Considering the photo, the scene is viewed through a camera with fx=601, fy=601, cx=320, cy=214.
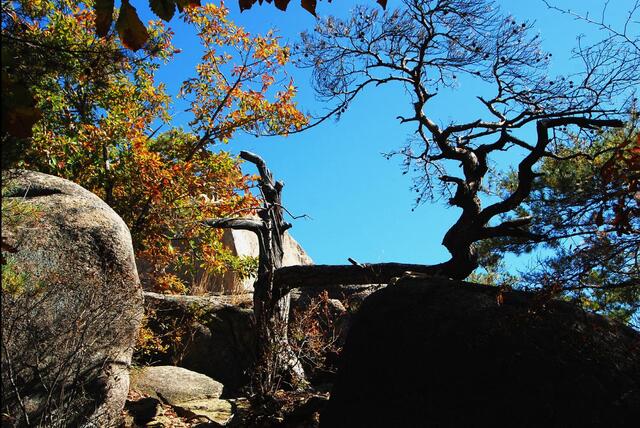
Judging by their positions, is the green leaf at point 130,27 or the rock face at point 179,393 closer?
the green leaf at point 130,27

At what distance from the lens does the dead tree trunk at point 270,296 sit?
29.5ft

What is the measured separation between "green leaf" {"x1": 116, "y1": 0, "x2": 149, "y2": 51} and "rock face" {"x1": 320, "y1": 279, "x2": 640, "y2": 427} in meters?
3.75

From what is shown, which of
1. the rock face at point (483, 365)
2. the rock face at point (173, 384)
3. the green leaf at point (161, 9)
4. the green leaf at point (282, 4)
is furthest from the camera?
the rock face at point (173, 384)

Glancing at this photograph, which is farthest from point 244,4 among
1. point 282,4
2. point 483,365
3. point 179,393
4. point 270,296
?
point 270,296

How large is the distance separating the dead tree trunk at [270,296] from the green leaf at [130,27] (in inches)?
280

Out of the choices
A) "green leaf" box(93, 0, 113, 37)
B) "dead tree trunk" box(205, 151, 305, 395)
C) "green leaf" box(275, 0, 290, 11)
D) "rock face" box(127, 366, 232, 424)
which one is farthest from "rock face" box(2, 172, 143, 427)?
"green leaf" box(275, 0, 290, 11)

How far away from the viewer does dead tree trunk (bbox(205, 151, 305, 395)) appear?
8984mm

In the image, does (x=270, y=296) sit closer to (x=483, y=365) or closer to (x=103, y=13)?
(x=483, y=365)

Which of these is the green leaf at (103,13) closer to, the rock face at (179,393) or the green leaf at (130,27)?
the green leaf at (130,27)

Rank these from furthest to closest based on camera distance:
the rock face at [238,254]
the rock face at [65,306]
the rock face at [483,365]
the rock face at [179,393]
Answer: the rock face at [238,254]
the rock face at [179,393]
the rock face at [65,306]
the rock face at [483,365]

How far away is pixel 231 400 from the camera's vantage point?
9.34 meters

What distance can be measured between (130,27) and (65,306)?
199 inches

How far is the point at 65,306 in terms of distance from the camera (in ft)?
21.0

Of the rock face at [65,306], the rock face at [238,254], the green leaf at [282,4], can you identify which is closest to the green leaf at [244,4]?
the green leaf at [282,4]
